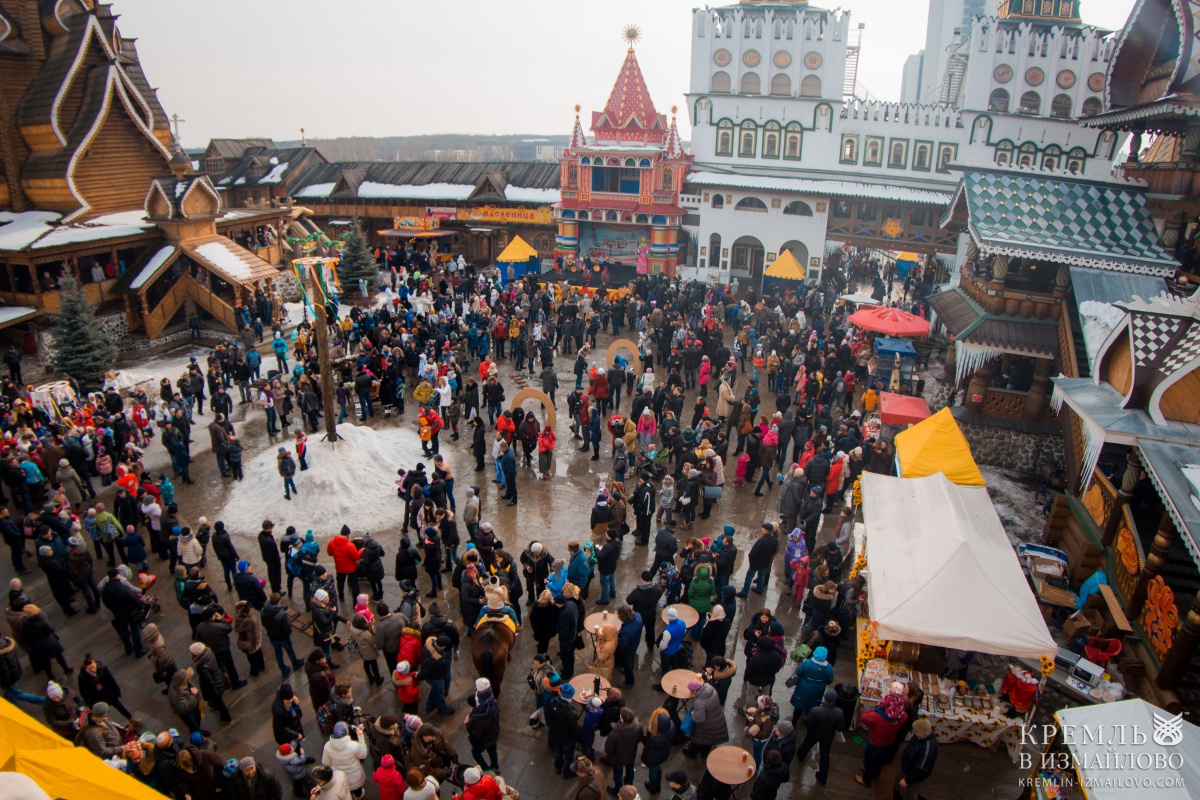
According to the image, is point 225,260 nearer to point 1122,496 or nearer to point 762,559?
point 762,559

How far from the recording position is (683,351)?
1906 cm

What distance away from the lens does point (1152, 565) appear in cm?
914

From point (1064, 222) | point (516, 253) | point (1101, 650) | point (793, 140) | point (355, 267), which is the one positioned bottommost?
point (1101, 650)

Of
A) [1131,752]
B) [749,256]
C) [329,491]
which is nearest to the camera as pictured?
[1131,752]

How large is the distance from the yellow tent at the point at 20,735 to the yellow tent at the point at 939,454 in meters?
11.4

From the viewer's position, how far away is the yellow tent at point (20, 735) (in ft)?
19.0

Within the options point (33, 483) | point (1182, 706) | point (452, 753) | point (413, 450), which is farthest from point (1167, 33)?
point (33, 483)

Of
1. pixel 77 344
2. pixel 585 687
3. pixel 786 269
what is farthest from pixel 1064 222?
pixel 77 344

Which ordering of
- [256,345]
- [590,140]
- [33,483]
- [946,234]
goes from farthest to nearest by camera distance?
1. [590,140]
2. [946,234]
3. [256,345]
4. [33,483]

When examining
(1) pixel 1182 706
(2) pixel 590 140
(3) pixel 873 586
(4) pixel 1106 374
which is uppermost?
(2) pixel 590 140

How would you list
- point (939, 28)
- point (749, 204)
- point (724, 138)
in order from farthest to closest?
1. point (939, 28)
2. point (724, 138)
3. point (749, 204)

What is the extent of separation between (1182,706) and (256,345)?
24.9 m

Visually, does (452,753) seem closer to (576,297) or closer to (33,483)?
(33,483)

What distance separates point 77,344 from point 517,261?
53.9 feet
